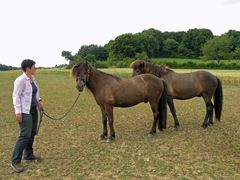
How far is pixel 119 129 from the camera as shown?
8.55 meters

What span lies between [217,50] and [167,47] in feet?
45.8

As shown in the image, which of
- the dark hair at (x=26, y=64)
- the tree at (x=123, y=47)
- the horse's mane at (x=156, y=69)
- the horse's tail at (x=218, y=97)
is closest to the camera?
the dark hair at (x=26, y=64)

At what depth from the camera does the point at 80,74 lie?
261 inches

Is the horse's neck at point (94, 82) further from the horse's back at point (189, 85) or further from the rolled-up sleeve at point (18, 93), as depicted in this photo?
the rolled-up sleeve at point (18, 93)

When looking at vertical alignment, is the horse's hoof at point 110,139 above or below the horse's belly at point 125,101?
below

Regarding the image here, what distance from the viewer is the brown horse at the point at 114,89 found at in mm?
6809

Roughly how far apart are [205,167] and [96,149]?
7.87ft

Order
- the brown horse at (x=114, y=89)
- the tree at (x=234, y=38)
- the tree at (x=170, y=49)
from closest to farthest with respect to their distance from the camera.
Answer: the brown horse at (x=114, y=89) < the tree at (x=234, y=38) < the tree at (x=170, y=49)

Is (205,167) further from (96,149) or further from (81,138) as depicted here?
(81,138)

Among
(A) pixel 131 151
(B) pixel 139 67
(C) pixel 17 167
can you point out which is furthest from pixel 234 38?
(C) pixel 17 167

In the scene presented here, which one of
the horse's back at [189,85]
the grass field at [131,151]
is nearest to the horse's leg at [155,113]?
the grass field at [131,151]

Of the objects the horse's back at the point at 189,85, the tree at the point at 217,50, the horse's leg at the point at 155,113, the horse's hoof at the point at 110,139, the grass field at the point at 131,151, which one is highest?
the tree at the point at 217,50

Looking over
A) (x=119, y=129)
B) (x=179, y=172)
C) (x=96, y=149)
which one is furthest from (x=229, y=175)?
(x=119, y=129)

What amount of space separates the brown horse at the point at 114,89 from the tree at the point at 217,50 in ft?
222
